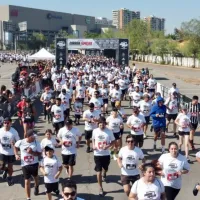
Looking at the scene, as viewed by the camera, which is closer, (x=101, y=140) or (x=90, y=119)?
(x=101, y=140)

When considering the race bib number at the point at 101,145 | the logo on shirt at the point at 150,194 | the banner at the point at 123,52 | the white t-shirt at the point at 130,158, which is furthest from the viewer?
the banner at the point at 123,52

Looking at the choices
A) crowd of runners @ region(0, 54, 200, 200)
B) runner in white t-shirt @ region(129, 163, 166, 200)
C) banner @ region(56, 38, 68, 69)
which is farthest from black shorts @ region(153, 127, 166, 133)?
banner @ region(56, 38, 68, 69)

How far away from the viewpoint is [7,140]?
32.8 ft

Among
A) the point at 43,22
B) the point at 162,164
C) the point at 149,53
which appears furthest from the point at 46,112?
the point at 43,22

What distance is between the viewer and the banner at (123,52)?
3697 cm

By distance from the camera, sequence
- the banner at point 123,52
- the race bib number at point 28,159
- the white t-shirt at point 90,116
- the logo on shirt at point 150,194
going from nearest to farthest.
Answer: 1. the logo on shirt at point 150,194
2. the race bib number at point 28,159
3. the white t-shirt at point 90,116
4. the banner at point 123,52

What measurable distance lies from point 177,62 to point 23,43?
60710 mm

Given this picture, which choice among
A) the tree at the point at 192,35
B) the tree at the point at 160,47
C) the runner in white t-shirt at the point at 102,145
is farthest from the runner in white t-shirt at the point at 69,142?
the tree at the point at 160,47

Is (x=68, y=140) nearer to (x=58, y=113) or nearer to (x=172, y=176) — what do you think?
(x=172, y=176)

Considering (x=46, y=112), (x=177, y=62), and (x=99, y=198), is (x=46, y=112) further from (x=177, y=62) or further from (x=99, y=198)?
(x=177, y=62)

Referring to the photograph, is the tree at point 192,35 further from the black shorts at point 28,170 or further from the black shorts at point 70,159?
the black shorts at point 28,170

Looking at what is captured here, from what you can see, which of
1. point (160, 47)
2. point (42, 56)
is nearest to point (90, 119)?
point (42, 56)

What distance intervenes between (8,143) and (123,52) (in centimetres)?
2788

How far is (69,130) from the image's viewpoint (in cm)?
1005
